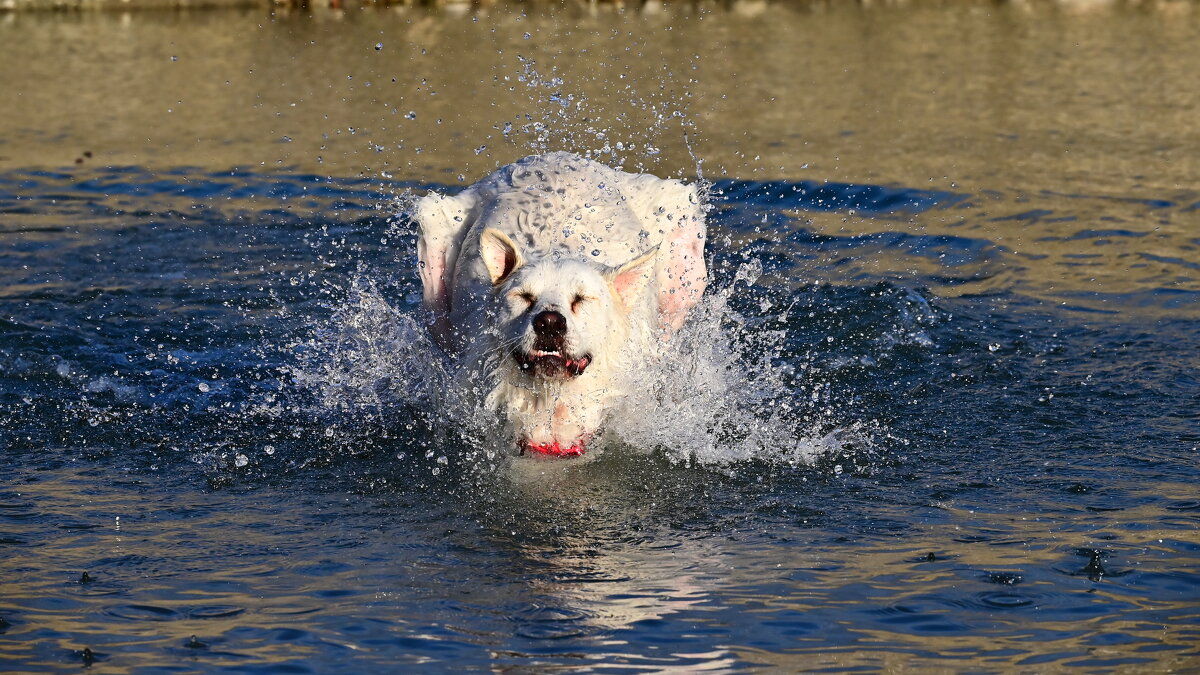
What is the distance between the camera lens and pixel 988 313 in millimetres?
9914

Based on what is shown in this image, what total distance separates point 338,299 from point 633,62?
41.6 feet

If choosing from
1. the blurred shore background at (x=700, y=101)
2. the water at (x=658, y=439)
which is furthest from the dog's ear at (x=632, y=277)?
the blurred shore background at (x=700, y=101)

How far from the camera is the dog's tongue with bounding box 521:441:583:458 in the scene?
7.41 metres

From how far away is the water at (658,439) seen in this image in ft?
18.1

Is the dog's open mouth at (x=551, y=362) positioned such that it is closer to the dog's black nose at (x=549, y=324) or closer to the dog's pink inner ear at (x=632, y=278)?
the dog's black nose at (x=549, y=324)

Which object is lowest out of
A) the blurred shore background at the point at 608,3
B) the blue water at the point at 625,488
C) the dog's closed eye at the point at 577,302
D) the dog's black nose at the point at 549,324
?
the blue water at the point at 625,488

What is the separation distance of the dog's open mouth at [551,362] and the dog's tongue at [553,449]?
49 cm

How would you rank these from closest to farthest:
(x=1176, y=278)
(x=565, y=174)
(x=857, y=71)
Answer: (x=565, y=174), (x=1176, y=278), (x=857, y=71)

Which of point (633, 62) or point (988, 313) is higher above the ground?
point (633, 62)

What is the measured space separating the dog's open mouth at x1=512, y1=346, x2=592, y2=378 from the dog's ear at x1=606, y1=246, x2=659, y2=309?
46 centimetres

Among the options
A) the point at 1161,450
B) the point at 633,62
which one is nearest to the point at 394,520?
the point at 1161,450

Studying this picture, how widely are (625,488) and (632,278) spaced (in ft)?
3.50

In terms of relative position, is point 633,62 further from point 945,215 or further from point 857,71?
point 945,215

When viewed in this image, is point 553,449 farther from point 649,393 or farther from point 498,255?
point 498,255
